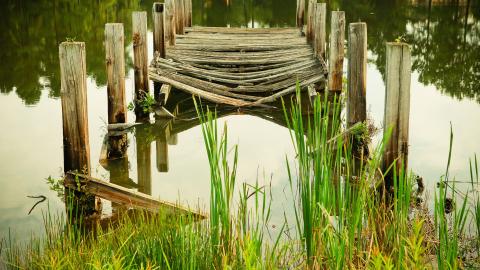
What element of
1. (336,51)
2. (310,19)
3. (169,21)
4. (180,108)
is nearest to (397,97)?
(336,51)

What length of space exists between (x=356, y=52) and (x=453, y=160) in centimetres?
202

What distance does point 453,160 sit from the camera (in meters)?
8.42

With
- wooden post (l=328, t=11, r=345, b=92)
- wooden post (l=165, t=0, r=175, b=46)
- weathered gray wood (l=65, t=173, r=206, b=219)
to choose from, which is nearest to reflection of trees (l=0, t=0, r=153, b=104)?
wooden post (l=165, t=0, r=175, b=46)

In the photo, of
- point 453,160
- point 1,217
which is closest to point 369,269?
point 1,217

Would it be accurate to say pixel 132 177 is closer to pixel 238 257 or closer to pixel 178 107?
pixel 178 107

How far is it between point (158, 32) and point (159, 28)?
10 cm

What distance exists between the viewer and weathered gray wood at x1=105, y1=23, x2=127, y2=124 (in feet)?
27.0

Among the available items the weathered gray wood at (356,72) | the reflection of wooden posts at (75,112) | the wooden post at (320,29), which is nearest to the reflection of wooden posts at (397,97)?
the weathered gray wood at (356,72)

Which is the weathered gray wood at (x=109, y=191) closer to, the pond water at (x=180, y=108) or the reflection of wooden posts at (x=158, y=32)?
the pond water at (x=180, y=108)

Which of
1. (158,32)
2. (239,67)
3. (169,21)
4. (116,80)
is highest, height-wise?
(169,21)

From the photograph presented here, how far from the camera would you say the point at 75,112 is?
6.21m

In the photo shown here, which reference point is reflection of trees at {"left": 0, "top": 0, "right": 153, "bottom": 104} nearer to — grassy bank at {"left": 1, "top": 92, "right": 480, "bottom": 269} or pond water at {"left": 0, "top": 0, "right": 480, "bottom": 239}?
pond water at {"left": 0, "top": 0, "right": 480, "bottom": 239}

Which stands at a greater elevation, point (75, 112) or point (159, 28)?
point (159, 28)

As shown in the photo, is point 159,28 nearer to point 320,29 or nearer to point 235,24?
point 320,29
